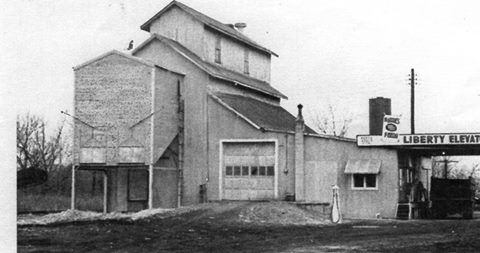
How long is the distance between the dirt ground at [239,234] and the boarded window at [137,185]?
5.83 meters

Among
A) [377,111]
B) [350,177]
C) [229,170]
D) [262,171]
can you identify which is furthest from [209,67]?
[377,111]

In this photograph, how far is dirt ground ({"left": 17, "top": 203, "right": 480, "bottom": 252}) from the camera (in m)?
19.0

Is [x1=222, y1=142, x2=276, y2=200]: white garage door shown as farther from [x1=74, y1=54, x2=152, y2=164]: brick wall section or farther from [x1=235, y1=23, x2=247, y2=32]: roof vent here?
[x1=235, y1=23, x2=247, y2=32]: roof vent

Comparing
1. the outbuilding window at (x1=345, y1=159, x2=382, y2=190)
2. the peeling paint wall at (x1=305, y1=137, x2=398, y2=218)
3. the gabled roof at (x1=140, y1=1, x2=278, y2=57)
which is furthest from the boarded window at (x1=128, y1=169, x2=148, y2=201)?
the outbuilding window at (x1=345, y1=159, x2=382, y2=190)

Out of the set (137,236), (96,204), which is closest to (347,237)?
(137,236)

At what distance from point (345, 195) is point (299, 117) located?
4.37 metres

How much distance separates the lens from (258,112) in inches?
1551

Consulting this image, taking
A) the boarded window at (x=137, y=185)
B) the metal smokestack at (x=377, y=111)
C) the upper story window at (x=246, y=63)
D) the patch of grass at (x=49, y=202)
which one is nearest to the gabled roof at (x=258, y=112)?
the upper story window at (x=246, y=63)

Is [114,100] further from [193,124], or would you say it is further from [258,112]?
[258,112]

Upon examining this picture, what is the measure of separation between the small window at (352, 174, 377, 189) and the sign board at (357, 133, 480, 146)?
5.09ft

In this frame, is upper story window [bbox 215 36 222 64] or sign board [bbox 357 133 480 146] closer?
sign board [bbox 357 133 480 146]

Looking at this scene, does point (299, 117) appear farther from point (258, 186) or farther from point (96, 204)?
point (96, 204)

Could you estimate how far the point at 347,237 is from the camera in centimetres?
2247

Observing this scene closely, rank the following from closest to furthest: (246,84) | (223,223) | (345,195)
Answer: (223,223) → (345,195) → (246,84)
